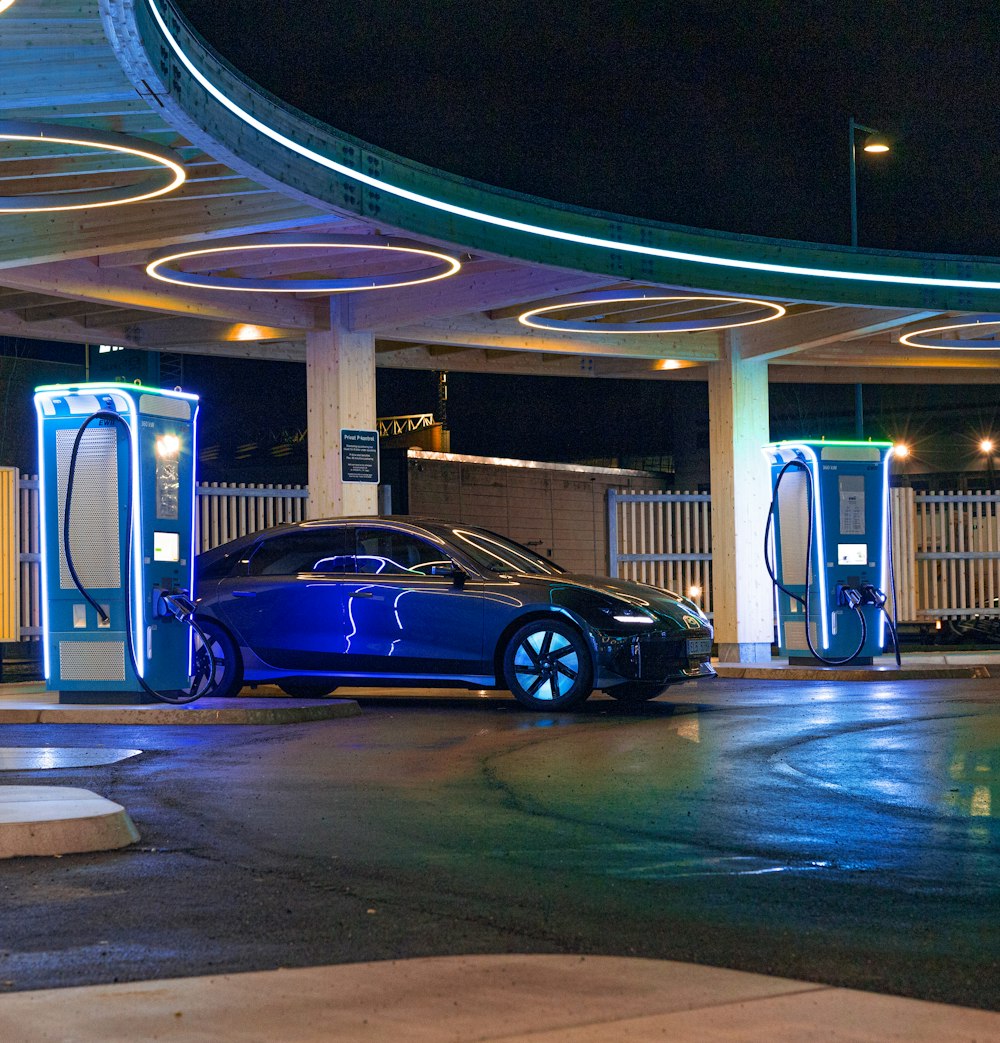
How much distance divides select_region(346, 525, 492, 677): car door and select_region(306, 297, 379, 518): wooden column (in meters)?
3.72

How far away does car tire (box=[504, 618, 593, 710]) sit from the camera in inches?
504

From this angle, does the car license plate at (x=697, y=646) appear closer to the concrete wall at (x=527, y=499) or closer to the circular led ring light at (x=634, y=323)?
the circular led ring light at (x=634, y=323)

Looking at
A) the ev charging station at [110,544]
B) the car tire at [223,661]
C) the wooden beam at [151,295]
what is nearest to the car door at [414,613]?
the car tire at [223,661]

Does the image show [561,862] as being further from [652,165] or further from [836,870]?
[652,165]

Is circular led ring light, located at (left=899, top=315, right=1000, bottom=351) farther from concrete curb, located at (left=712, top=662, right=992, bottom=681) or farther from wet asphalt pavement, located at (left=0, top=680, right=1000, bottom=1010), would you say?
wet asphalt pavement, located at (left=0, top=680, right=1000, bottom=1010)

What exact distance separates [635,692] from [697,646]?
970 mm

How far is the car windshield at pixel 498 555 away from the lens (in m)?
13.5

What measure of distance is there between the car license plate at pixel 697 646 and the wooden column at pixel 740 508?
6760 mm

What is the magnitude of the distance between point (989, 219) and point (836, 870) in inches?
1339

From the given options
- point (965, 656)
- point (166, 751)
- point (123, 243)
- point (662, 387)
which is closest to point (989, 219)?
point (662, 387)

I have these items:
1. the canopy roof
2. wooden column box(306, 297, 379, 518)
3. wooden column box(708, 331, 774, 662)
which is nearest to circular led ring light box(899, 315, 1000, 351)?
the canopy roof

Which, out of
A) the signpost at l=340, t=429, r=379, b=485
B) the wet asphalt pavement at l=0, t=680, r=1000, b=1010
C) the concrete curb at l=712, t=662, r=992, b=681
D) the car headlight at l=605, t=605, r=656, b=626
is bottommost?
the concrete curb at l=712, t=662, r=992, b=681

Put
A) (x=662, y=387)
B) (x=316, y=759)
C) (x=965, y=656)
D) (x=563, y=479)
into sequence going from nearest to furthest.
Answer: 1. (x=316, y=759)
2. (x=965, y=656)
3. (x=563, y=479)
4. (x=662, y=387)

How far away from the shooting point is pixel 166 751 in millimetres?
10320
